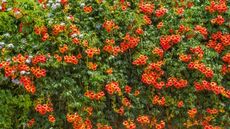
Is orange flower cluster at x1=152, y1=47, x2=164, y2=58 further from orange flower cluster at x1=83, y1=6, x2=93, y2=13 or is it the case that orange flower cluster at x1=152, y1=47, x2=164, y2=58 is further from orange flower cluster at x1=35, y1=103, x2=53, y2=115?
orange flower cluster at x1=35, y1=103, x2=53, y2=115

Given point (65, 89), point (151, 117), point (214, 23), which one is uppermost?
point (214, 23)

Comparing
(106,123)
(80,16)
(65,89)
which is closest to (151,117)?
(106,123)

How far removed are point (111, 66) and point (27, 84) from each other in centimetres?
82

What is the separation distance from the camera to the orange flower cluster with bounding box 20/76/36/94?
14.3 ft

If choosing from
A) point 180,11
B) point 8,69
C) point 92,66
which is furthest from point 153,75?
point 8,69

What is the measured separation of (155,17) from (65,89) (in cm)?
124

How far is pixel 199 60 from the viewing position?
4.79m

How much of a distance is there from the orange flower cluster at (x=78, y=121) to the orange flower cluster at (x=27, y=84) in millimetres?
368

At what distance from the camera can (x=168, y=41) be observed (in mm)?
4855

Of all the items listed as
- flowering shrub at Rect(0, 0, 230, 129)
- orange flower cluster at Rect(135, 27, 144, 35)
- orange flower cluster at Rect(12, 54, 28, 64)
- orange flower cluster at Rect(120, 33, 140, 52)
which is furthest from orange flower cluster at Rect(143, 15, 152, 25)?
orange flower cluster at Rect(12, 54, 28, 64)

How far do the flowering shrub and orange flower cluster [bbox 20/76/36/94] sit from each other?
13mm

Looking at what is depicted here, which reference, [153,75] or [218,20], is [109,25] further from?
[218,20]

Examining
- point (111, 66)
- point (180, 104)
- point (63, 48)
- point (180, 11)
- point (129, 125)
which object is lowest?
point (129, 125)

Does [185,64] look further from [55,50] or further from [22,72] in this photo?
[22,72]
